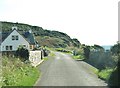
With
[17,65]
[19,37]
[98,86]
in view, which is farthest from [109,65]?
[19,37]

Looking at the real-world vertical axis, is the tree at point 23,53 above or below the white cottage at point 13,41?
below

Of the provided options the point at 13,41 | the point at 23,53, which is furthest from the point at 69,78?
the point at 13,41

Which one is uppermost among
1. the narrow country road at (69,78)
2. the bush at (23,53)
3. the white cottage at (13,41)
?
the white cottage at (13,41)

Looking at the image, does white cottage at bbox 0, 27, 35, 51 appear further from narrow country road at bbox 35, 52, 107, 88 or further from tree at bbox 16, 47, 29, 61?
narrow country road at bbox 35, 52, 107, 88

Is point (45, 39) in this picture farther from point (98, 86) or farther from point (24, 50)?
point (98, 86)

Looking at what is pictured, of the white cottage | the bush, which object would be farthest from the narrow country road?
the white cottage

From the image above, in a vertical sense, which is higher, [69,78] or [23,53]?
[23,53]

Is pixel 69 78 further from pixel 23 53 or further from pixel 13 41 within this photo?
pixel 13 41

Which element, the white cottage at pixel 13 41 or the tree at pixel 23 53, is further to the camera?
the white cottage at pixel 13 41

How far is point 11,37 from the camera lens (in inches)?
2938

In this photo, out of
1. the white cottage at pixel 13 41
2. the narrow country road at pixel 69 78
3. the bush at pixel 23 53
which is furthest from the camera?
the white cottage at pixel 13 41

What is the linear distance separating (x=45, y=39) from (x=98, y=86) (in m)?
164

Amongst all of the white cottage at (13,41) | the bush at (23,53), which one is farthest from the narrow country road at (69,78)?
the white cottage at (13,41)

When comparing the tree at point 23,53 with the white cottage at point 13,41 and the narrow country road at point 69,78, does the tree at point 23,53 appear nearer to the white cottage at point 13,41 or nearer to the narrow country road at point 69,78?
the narrow country road at point 69,78
